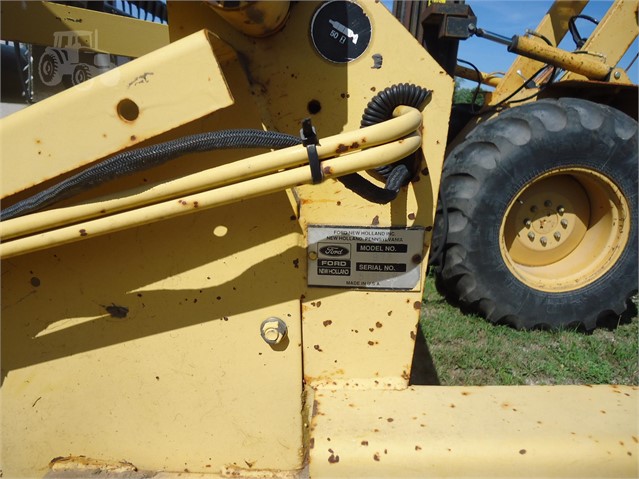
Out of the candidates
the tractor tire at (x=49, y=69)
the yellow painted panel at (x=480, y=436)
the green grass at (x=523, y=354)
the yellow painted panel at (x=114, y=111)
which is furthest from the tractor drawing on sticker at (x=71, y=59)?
the green grass at (x=523, y=354)

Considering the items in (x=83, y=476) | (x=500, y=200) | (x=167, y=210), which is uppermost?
(x=167, y=210)

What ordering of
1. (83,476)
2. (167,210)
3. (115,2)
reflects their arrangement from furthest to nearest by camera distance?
1. (115,2)
2. (83,476)
3. (167,210)

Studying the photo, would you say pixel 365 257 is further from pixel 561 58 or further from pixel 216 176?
pixel 561 58

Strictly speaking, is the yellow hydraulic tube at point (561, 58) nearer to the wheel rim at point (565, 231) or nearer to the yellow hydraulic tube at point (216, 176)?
the wheel rim at point (565, 231)

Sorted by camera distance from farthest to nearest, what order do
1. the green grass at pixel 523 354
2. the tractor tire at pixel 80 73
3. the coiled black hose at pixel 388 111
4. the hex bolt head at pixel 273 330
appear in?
the tractor tire at pixel 80 73 < the green grass at pixel 523 354 < the hex bolt head at pixel 273 330 < the coiled black hose at pixel 388 111

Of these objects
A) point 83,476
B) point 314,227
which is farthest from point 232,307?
point 83,476

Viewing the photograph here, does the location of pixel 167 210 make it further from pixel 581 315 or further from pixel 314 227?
pixel 581 315

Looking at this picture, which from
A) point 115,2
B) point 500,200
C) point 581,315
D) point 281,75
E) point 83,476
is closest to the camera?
point 281,75

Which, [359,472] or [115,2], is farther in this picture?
[115,2]

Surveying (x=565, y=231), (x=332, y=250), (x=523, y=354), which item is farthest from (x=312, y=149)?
(x=565, y=231)

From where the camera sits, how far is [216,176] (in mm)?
889

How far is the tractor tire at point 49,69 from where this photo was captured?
2473mm

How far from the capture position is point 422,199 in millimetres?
1104

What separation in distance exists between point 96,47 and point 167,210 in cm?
209
